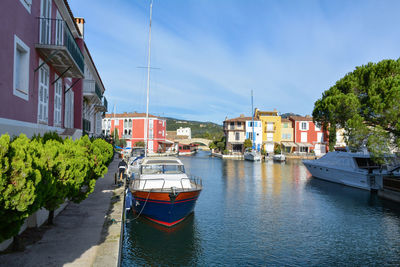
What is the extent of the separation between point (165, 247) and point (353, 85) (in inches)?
1028

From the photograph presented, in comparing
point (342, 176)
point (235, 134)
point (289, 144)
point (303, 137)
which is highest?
point (235, 134)

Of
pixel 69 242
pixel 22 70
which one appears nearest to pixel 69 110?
pixel 22 70

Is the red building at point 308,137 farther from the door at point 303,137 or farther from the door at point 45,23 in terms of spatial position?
the door at point 45,23

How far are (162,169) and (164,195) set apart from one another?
119 inches

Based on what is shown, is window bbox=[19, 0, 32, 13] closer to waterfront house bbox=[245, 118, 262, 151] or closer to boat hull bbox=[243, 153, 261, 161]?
boat hull bbox=[243, 153, 261, 161]

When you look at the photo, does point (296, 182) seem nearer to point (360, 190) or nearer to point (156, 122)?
point (360, 190)

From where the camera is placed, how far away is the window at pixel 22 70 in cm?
996

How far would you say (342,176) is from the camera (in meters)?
30.0

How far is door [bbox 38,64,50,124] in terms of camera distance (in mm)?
12070

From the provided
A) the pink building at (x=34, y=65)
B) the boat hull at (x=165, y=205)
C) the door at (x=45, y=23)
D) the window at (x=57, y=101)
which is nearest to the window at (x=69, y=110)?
the pink building at (x=34, y=65)

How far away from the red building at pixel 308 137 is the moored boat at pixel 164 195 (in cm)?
6461

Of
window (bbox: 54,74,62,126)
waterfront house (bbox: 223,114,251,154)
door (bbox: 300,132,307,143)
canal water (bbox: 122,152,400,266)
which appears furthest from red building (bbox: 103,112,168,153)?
window (bbox: 54,74,62,126)

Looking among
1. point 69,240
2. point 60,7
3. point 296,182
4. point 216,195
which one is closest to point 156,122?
point 296,182

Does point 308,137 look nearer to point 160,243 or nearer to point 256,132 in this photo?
point 256,132
